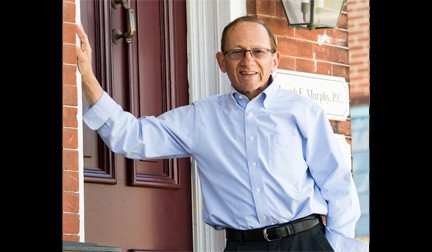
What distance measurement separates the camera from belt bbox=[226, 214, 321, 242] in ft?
22.1

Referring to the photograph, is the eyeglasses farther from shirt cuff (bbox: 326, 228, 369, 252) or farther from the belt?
shirt cuff (bbox: 326, 228, 369, 252)

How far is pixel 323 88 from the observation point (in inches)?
318

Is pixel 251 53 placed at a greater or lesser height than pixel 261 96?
greater

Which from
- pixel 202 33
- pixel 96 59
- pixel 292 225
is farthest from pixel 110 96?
pixel 292 225

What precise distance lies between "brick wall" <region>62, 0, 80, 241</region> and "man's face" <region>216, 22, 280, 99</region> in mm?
954

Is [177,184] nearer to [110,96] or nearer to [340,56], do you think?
[110,96]

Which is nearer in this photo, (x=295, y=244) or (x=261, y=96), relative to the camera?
(x=295, y=244)

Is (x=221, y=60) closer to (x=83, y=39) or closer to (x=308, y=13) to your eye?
(x=83, y=39)

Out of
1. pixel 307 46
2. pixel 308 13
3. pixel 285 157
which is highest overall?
pixel 308 13

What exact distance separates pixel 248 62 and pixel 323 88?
1275 millimetres

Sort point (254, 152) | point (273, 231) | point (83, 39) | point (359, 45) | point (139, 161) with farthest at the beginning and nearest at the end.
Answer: point (359, 45), point (139, 161), point (254, 152), point (273, 231), point (83, 39)

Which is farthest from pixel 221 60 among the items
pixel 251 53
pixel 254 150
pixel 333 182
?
pixel 333 182
